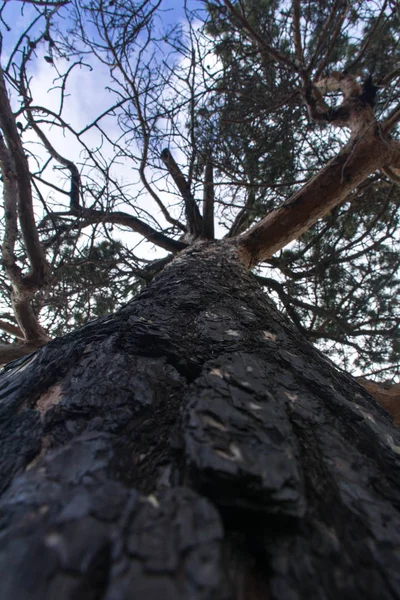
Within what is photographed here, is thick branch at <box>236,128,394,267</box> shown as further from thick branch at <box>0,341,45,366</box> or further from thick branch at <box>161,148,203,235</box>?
thick branch at <box>0,341,45,366</box>

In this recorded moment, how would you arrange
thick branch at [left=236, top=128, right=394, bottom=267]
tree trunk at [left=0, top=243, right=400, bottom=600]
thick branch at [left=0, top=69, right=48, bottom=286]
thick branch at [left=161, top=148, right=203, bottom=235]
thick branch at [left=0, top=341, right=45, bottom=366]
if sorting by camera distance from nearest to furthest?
tree trunk at [left=0, top=243, right=400, bottom=600] < thick branch at [left=0, top=69, right=48, bottom=286] < thick branch at [left=236, top=128, right=394, bottom=267] < thick branch at [left=0, top=341, right=45, bottom=366] < thick branch at [left=161, top=148, right=203, bottom=235]

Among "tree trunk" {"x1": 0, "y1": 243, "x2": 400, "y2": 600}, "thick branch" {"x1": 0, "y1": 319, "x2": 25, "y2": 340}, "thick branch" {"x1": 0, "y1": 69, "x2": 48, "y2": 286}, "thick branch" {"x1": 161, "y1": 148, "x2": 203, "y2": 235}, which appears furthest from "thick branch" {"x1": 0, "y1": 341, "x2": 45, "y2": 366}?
"tree trunk" {"x1": 0, "y1": 243, "x2": 400, "y2": 600}

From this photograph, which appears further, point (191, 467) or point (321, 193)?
point (321, 193)

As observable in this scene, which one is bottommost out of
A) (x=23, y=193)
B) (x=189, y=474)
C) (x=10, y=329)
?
(x=189, y=474)

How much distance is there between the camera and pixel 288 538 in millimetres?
368

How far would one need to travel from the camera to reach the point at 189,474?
1.37ft

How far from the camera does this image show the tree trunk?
0.98 feet

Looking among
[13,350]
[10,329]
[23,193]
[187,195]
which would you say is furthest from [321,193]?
[10,329]

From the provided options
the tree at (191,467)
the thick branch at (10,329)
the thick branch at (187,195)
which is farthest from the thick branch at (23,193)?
the tree at (191,467)

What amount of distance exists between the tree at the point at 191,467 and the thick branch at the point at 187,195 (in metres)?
2.34

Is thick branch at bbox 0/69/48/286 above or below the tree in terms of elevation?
above

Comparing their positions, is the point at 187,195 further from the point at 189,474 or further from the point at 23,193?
the point at 189,474

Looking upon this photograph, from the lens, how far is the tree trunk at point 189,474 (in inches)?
11.7

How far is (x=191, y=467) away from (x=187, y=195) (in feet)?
9.72
